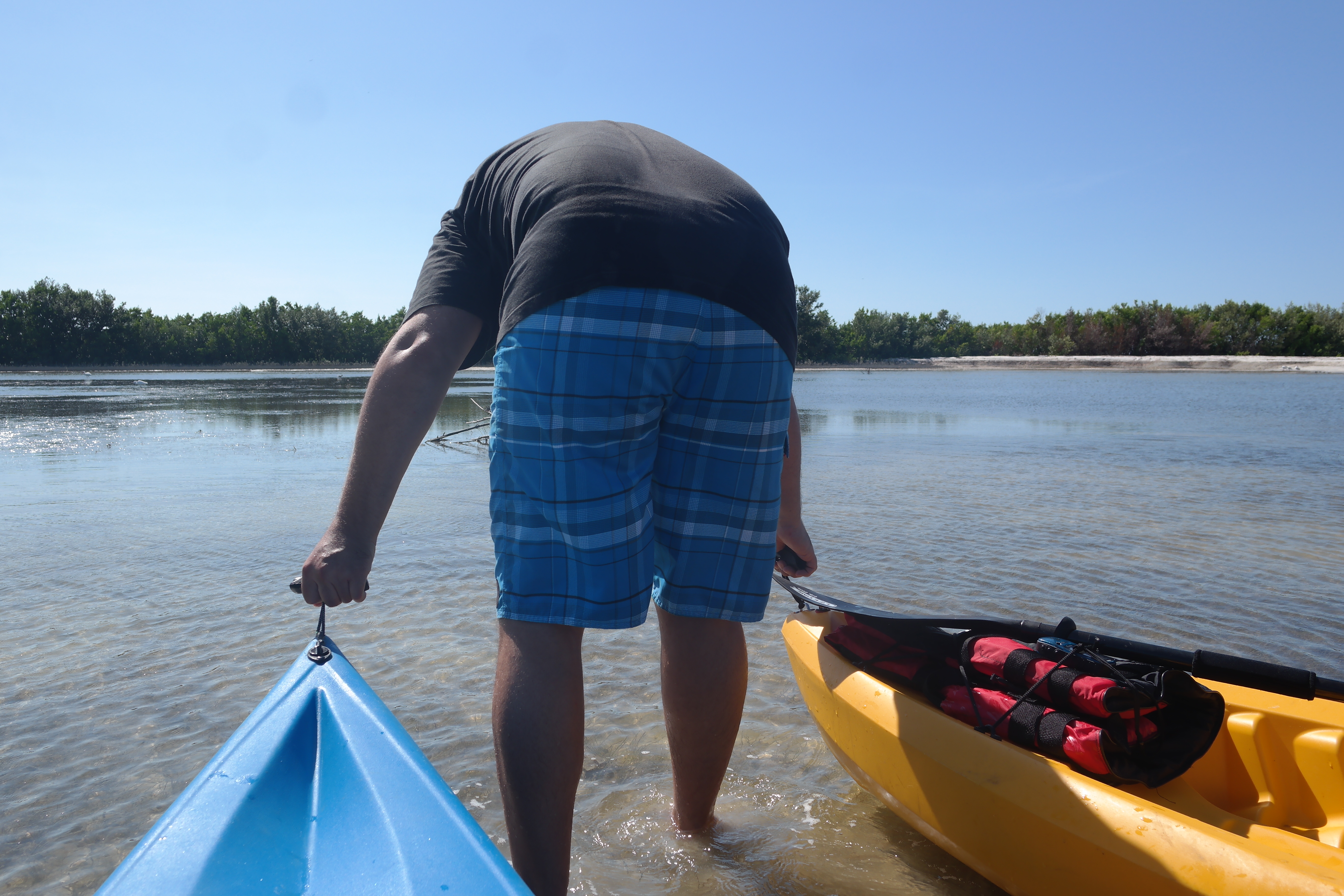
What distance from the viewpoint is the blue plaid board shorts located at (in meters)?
1.29

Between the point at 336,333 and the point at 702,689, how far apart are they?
319 ft

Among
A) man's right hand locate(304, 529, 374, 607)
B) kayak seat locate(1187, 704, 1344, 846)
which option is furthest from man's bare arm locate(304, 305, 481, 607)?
kayak seat locate(1187, 704, 1344, 846)

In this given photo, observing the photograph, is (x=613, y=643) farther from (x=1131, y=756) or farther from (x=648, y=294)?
(x=648, y=294)

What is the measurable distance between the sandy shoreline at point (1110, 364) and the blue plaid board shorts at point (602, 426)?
229 ft

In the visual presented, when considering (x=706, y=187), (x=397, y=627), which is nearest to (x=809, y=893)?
(x=706, y=187)

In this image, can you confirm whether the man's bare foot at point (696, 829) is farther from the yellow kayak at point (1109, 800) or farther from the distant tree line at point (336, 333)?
the distant tree line at point (336, 333)

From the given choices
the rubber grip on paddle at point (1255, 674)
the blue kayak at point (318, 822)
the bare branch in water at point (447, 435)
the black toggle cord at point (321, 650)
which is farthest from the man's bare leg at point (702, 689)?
the bare branch in water at point (447, 435)

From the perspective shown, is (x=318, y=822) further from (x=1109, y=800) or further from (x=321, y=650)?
(x=1109, y=800)

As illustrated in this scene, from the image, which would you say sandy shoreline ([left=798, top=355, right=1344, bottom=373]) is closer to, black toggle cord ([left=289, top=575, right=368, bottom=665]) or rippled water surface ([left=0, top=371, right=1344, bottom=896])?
rippled water surface ([left=0, top=371, right=1344, bottom=896])

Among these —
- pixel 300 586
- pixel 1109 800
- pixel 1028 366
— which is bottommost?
pixel 1109 800

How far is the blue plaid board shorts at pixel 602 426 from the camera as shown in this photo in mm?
1287

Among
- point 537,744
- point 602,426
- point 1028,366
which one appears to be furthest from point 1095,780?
point 1028,366

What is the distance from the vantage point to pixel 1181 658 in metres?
1.87

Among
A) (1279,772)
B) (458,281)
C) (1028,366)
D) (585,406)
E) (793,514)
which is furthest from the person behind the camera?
(1028,366)
